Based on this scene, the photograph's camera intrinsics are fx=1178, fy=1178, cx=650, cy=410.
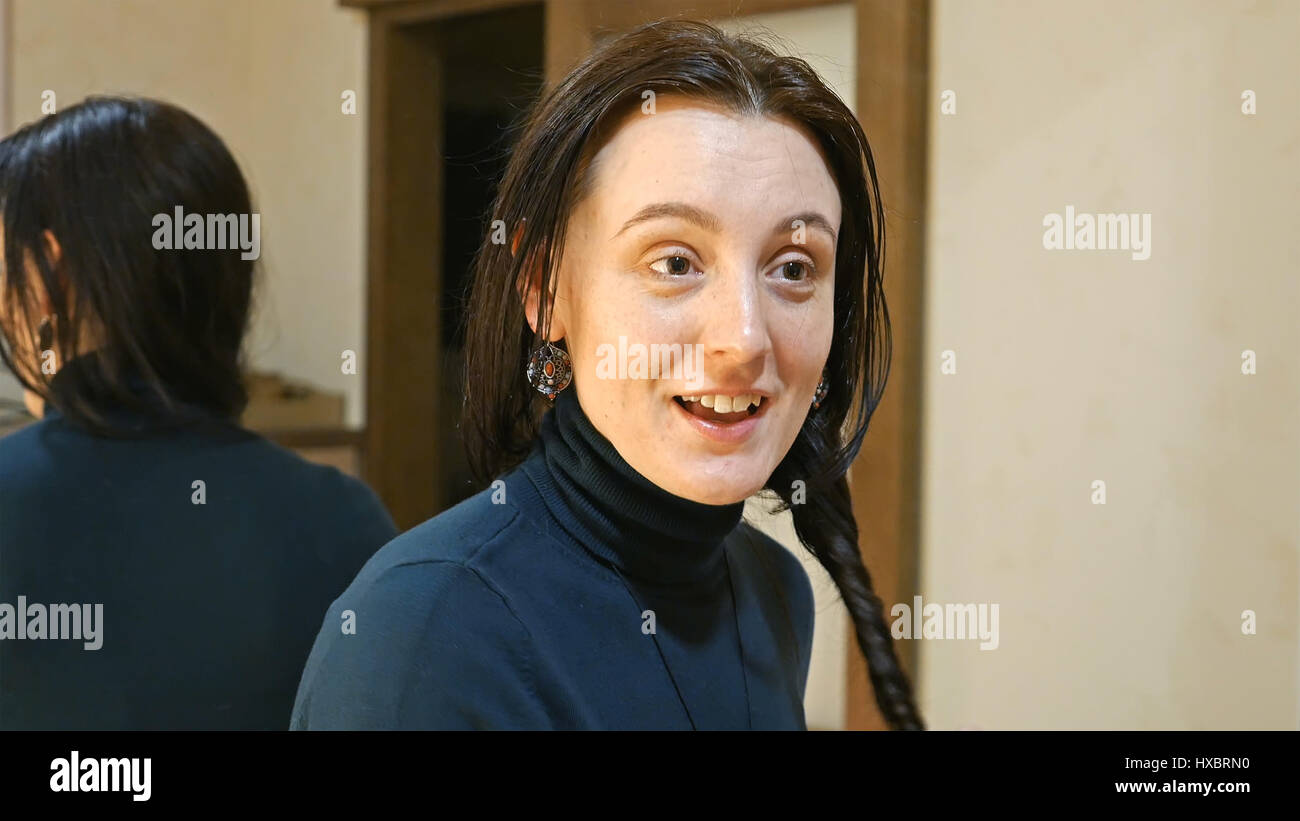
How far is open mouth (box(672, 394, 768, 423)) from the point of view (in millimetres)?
596

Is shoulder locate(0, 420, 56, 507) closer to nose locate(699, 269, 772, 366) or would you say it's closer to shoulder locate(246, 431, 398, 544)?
shoulder locate(246, 431, 398, 544)

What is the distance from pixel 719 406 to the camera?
1.96ft

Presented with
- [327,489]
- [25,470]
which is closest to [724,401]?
[327,489]

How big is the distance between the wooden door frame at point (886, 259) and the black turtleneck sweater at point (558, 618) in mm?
269

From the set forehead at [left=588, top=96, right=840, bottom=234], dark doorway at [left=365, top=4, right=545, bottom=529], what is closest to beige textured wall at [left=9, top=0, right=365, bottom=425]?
→ dark doorway at [left=365, top=4, right=545, bottom=529]

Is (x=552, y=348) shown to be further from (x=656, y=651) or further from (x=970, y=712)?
(x=970, y=712)

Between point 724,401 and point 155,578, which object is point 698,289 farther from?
point 155,578

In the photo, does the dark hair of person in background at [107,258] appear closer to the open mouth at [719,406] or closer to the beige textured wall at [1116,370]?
the open mouth at [719,406]

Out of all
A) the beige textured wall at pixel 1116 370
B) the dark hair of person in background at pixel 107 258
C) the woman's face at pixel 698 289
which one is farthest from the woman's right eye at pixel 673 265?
the beige textured wall at pixel 1116 370

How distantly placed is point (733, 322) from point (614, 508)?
12 centimetres

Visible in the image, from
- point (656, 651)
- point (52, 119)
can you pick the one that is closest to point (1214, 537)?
point (656, 651)

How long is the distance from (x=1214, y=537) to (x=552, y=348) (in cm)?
56

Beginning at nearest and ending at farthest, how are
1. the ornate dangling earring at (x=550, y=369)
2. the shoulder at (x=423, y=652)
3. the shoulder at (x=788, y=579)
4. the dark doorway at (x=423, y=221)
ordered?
the shoulder at (x=423, y=652)
the ornate dangling earring at (x=550, y=369)
the shoulder at (x=788, y=579)
the dark doorway at (x=423, y=221)

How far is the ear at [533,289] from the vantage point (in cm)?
63
